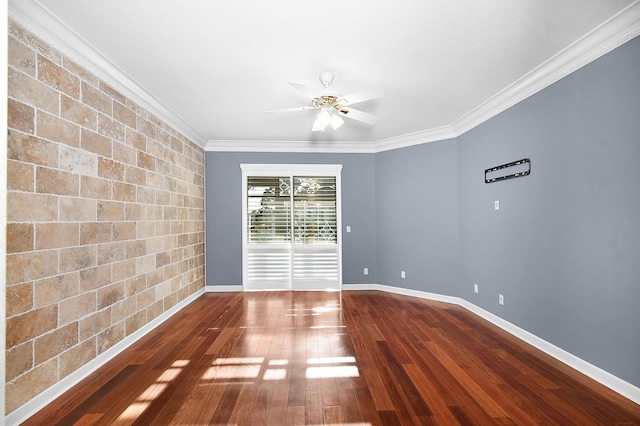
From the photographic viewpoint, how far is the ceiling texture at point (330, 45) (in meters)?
2.09

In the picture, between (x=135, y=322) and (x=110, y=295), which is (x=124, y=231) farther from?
(x=135, y=322)

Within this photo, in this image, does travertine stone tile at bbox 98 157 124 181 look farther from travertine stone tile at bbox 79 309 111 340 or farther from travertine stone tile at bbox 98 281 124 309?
travertine stone tile at bbox 79 309 111 340

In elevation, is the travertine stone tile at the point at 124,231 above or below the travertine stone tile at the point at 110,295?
above

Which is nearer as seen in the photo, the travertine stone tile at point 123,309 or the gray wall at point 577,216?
the gray wall at point 577,216

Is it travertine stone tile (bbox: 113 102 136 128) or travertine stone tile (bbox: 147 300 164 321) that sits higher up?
travertine stone tile (bbox: 113 102 136 128)

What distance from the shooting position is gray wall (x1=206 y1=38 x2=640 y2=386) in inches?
90.0

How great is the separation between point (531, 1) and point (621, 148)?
1.23 m

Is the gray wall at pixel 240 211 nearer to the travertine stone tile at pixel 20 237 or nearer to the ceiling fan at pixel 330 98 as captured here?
the ceiling fan at pixel 330 98

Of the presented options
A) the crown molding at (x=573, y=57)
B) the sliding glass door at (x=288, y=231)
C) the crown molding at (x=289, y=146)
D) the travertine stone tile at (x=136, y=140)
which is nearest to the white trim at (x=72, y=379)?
the travertine stone tile at (x=136, y=140)

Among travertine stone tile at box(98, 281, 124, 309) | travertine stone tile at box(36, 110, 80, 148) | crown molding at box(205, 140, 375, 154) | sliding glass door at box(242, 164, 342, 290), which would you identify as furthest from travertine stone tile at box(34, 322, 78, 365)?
crown molding at box(205, 140, 375, 154)

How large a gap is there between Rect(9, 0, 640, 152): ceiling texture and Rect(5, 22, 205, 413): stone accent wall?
1.04 feet

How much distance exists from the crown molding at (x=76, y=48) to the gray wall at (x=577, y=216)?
397cm

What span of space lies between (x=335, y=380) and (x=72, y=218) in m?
2.37

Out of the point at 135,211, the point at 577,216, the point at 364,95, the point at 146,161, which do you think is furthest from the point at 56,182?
the point at 577,216
